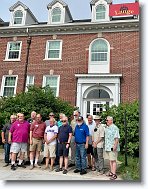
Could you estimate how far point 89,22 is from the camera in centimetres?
1695

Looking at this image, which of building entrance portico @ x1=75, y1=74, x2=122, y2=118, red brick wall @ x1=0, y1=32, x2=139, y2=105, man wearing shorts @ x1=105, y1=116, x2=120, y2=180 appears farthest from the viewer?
building entrance portico @ x1=75, y1=74, x2=122, y2=118

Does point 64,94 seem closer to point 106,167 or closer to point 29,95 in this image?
point 29,95

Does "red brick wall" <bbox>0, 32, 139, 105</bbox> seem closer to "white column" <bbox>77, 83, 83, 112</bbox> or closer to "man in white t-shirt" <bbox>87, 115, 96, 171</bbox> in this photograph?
"white column" <bbox>77, 83, 83, 112</bbox>

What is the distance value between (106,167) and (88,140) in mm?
1177

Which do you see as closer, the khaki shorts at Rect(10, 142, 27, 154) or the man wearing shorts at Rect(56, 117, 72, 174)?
the man wearing shorts at Rect(56, 117, 72, 174)

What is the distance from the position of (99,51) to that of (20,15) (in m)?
6.31

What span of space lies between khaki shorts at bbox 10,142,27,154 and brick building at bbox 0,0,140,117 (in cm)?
845

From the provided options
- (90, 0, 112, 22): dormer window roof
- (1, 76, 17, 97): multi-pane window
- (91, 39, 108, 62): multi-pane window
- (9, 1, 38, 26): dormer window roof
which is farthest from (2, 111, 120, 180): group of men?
(9, 1, 38, 26): dormer window roof

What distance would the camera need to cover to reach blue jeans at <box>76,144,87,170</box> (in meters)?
7.13

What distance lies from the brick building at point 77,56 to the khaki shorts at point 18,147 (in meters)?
8.45

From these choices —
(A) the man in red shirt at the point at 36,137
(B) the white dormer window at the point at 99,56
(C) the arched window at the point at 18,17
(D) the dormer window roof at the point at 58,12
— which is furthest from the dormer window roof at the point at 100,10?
(A) the man in red shirt at the point at 36,137

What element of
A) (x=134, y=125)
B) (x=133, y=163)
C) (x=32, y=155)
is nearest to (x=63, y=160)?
(x=32, y=155)

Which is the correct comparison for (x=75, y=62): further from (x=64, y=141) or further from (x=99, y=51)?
(x=64, y=141)

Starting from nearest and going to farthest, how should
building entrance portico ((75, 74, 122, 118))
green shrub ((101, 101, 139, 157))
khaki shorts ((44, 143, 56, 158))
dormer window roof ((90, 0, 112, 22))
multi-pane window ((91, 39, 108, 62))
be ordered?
khaki shorts ((44, 143, 56, 158)) → green shrub ((101, 101, 139, 157)) → building entrance portico ((75, 74, 122, 118)) → multi-pane window ((91, 39, 108, 62)) → dormer window roof ((90, 0, 112, 22))
